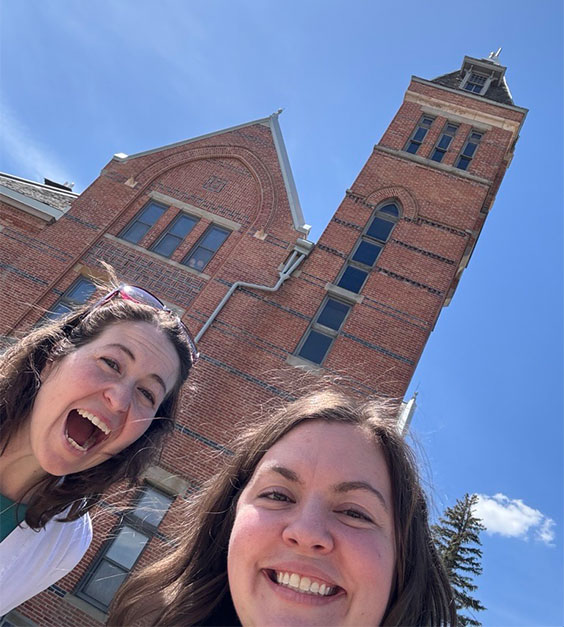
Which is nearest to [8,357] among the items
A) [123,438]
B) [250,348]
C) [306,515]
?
[123,438]

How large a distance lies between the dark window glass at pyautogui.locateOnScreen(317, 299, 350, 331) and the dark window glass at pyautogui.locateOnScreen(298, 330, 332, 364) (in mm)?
369

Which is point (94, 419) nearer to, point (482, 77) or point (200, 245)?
point (200, 245)

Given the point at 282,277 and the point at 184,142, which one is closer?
the point at 282,277

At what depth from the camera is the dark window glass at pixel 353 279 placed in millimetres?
11719

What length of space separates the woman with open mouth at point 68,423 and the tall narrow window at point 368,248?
29.4 ft

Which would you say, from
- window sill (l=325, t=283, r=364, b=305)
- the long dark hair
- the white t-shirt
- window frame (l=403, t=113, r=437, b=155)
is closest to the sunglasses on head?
the long dark hair

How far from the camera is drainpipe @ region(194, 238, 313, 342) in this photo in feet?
34.4

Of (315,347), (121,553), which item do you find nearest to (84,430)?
(121,553)

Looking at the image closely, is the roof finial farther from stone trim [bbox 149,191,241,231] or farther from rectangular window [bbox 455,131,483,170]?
stone trim [bbox 149,191,241,231]

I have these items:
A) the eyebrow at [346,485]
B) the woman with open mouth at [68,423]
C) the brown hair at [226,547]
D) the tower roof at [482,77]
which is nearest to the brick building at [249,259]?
the tower roof at [482,77]

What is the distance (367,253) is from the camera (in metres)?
12.3

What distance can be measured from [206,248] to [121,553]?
25.4ft

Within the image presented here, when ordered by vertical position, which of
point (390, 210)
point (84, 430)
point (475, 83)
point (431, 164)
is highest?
point (475, 83)

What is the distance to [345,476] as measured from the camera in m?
1.99
